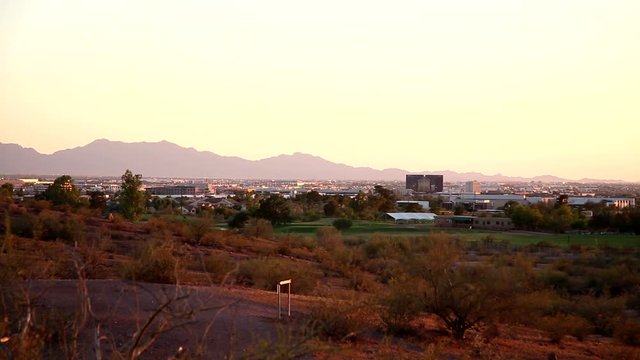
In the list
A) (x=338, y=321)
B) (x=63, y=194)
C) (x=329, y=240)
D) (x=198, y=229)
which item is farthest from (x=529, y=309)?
(x=63, y=194)

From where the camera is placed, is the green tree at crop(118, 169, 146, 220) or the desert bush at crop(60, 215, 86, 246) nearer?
the desert bush at crop(60, 215, 86, 246)

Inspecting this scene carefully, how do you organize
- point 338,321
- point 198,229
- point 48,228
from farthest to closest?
point 198,229 < point 48,228 < point 338,321

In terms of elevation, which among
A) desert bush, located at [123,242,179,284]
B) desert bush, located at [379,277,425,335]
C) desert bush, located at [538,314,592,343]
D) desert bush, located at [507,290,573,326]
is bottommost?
desert bush, located at [538,314,592,343]

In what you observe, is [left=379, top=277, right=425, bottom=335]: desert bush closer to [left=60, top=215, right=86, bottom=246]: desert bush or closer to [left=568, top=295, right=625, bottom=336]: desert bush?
[left=568, top=295, right=625, bottom=336]: desert bush

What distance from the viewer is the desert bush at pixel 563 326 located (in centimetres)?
2177

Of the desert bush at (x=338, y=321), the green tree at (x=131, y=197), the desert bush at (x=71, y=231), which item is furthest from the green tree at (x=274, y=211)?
the desert bush at (x=338, y=321)

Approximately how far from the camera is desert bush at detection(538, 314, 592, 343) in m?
21.8

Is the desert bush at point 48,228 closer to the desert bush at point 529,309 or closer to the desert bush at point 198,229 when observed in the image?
the desert bush at point 198,229

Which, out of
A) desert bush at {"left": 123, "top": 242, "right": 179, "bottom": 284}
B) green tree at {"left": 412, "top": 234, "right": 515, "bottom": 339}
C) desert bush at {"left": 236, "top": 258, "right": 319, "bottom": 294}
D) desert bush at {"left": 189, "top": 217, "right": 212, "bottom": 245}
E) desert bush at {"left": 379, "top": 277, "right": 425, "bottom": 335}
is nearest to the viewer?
desert bush at {"left": 379, "top": 277, "right": 425, "bottom": 335}

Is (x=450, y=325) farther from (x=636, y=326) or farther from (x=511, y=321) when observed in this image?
(x=636, y=326)

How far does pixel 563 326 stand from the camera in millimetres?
22234

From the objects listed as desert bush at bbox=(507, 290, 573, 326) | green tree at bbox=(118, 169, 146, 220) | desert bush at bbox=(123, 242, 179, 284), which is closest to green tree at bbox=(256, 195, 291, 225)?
green tree at bbox=(118, 169, 146, 220)

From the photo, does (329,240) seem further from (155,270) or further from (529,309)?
(155,270)

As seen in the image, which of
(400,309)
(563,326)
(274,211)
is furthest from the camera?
(274,211)
